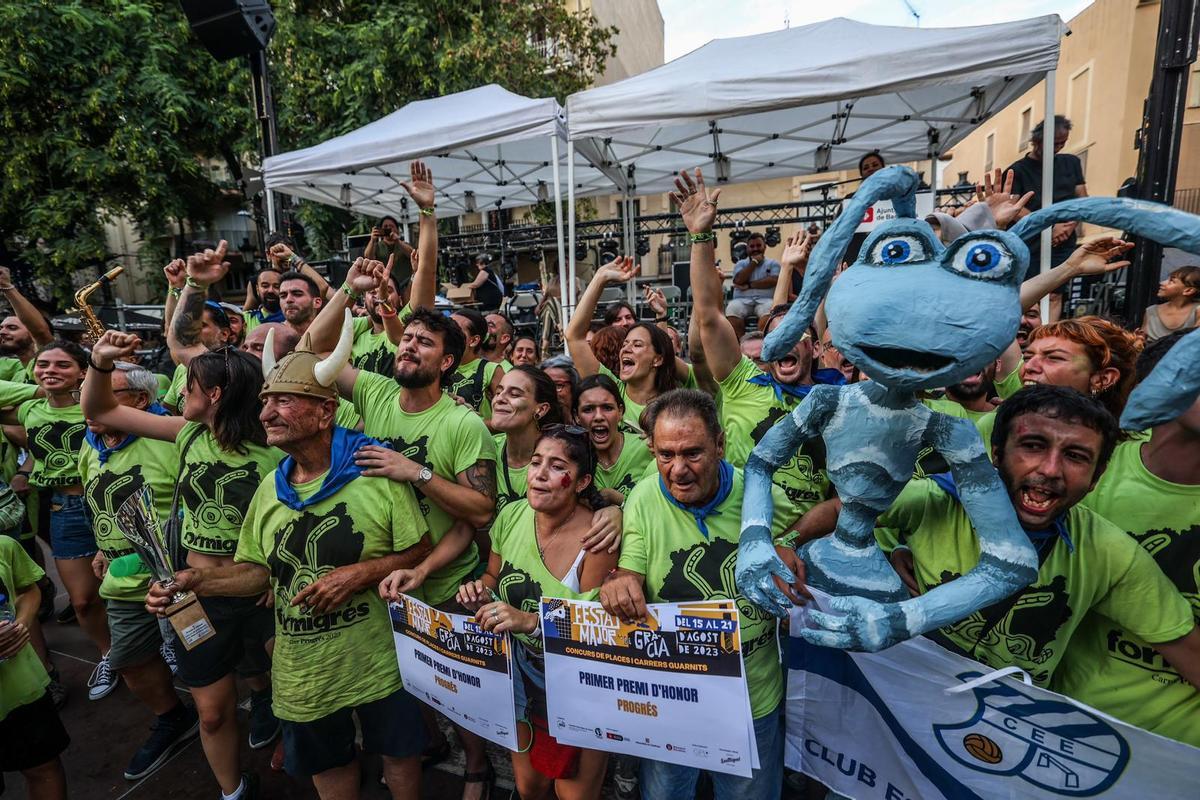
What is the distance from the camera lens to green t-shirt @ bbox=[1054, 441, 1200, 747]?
153 centimetres

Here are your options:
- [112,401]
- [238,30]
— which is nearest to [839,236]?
[112,401]

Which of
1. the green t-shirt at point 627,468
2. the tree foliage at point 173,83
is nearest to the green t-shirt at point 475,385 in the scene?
the green t-shirt at point 627,468

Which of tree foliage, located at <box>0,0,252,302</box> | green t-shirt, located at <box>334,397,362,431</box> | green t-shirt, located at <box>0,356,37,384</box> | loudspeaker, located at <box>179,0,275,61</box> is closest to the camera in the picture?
green t-shirt, located at <box>334,397,362,431</box>

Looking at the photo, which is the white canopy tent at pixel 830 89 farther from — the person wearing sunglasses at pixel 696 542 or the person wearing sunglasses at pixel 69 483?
the person wearing sunglasses at pixel 69 483

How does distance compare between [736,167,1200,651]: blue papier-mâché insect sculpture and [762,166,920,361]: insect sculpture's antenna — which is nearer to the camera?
[736,167,1200,651]: blue papier-mâché insect sculpture

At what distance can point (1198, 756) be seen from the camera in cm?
133

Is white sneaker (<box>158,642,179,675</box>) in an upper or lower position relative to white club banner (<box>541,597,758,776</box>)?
lower

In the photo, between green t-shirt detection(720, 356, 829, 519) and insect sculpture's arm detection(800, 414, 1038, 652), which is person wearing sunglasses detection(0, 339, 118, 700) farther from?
insect sculpture's arm detection(800, 414, 1038, 652)

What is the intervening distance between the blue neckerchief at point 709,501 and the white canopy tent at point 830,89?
140 inches

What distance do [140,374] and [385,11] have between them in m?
11.1

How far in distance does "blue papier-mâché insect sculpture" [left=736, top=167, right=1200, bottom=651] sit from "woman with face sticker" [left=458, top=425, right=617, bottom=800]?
2.38 ft

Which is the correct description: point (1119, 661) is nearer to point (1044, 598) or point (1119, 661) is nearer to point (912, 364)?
point (1044, 598)

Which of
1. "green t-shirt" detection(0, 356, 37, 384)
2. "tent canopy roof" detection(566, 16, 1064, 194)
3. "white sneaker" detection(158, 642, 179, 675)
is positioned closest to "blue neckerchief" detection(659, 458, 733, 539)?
"white sneaker" detection(158, 642, 179, 675)

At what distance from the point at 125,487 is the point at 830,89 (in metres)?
5.06
